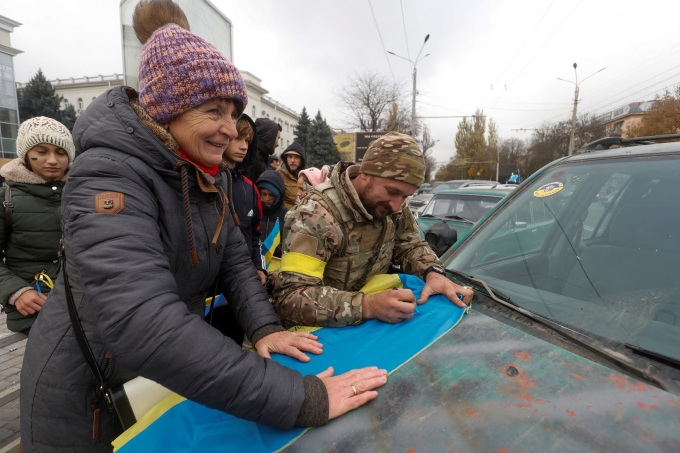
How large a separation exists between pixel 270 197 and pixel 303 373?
3.06 meters

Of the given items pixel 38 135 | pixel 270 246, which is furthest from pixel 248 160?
pixel 38 135

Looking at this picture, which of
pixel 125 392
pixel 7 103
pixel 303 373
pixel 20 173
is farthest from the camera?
pixel 7 103

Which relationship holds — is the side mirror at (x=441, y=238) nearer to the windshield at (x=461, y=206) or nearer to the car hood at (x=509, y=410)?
the car hood at (x=509, y=410)

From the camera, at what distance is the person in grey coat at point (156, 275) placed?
82cm

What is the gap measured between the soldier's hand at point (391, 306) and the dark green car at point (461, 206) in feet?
13.6

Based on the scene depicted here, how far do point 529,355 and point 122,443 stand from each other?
123 cm

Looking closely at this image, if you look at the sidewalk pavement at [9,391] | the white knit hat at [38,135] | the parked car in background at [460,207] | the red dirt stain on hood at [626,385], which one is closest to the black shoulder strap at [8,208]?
the white knit hat at [38,135]

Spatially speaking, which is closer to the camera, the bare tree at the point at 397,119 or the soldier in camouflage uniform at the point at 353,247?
the soldier in camouflage uniform at the point at 353,247

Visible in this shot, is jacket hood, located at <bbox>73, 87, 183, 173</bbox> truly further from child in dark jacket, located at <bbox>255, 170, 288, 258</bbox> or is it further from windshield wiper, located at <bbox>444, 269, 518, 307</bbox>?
child in dark jacket, located at <bbox>255, 170, 288, 258</bbox>

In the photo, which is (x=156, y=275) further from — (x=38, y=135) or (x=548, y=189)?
(x=38, y=135)

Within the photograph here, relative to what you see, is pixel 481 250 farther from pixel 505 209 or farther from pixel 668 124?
pixel 668 124

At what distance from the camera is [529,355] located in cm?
110

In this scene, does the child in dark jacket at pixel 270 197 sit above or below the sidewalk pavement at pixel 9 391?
above

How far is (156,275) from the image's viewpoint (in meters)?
0.86
